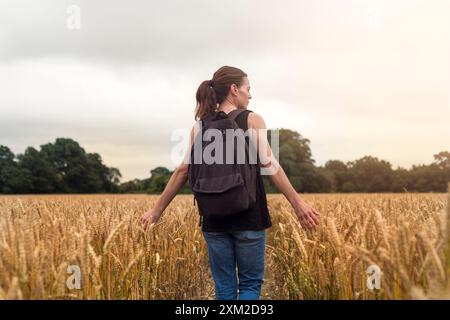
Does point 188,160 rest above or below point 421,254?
above

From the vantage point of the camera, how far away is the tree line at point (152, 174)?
1789 inches

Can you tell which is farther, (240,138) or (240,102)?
(240,102)

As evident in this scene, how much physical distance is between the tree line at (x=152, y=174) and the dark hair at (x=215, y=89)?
1586 inches

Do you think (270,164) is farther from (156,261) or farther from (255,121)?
(156,261)

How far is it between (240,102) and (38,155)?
5036 cm

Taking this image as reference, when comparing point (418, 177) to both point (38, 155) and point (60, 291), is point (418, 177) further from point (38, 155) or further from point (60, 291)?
Answer: point (60, 291)

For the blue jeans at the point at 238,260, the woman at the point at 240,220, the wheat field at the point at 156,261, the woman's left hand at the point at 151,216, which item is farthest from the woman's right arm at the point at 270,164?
the woman's left hand at the point at 151,216

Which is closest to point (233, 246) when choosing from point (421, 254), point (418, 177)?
point (421, 254)

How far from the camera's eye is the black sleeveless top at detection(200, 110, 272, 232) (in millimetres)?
3115

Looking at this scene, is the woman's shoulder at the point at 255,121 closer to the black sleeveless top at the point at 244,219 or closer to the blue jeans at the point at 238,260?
the black sleeveless top at the point at 244,219

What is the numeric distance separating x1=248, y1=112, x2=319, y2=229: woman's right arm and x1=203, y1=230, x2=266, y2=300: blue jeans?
322 mm
